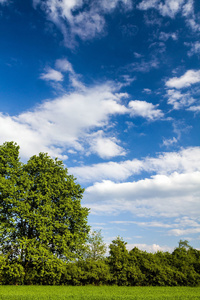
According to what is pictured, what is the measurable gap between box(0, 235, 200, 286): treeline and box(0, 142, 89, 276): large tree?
5.16 feet

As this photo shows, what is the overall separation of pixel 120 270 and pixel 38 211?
15.9 m

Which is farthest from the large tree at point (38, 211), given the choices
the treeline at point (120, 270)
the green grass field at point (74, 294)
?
the green grass field at point (74, 294)

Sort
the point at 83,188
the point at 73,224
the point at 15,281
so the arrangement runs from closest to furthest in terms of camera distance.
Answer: the point at 15,281, the point at 73,224, the point at 83,188

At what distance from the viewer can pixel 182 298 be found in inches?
814

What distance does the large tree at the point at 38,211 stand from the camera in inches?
1074

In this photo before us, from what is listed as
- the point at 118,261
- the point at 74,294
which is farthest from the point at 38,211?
the point at 118,261

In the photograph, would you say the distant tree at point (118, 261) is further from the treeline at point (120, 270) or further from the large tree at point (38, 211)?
the large tree at point (38, 211)

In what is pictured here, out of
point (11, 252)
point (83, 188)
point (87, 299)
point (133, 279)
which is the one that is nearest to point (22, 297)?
point (87, 299)

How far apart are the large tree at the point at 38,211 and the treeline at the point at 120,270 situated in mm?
1572

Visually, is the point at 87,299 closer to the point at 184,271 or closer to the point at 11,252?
the point at 11,252

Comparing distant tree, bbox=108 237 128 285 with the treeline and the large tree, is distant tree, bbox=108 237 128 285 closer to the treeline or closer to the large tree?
the treeline

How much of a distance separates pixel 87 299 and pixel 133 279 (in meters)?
18.4

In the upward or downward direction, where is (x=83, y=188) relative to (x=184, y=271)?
upward

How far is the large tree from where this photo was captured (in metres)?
27.3
